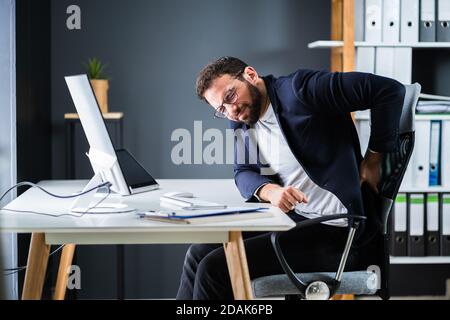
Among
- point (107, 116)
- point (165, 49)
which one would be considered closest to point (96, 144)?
point (107, 116)

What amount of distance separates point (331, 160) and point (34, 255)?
0.85m

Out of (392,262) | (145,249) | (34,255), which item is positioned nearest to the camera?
(34,255)

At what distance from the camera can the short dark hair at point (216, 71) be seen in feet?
7.09

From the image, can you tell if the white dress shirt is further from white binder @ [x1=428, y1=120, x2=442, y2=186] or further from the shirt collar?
white binder @ [x1=428, y1=120, x2=442, y2=186]

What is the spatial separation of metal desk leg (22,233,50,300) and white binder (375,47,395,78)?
1689 millimetres

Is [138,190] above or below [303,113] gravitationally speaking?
below

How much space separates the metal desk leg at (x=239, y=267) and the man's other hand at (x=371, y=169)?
527 mm

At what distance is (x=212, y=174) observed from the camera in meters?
3.29

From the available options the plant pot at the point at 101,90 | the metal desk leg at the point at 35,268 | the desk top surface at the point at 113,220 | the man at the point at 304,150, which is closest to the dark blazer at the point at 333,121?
the man at the point at 304,150

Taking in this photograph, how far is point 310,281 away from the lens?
2020 mm
